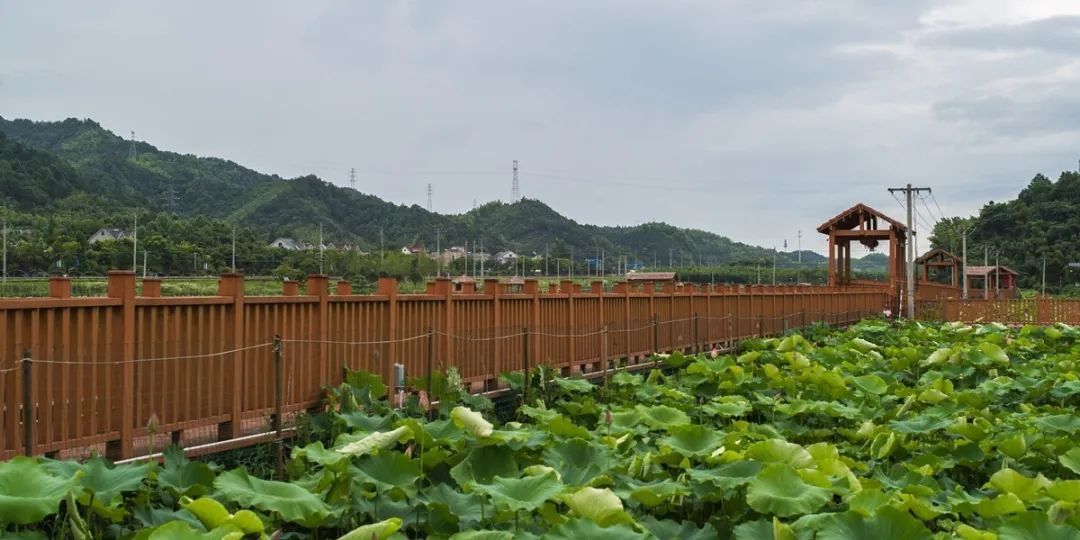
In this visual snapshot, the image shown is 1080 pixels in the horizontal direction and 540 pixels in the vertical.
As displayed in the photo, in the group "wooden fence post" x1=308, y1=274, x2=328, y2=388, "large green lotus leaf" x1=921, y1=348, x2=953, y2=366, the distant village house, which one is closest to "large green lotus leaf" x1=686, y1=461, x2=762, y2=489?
"wooden fence post" x1=308, y1=274, x2=328, y2=388

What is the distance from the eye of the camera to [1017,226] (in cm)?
7469

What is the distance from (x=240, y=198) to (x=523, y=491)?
9262cm

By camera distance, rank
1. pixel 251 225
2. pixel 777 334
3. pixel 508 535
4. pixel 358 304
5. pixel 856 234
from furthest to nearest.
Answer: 1. pixel 251 225
2. pixel 856 234
3. pixel 777 334
4. pixel 358 304
5. pixel 508 535

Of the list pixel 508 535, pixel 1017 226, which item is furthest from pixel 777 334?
pixel 1017 226

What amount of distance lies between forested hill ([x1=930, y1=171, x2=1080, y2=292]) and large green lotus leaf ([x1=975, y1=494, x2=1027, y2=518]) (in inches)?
2764

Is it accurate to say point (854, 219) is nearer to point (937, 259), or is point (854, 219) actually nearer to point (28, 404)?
point (937, 259)

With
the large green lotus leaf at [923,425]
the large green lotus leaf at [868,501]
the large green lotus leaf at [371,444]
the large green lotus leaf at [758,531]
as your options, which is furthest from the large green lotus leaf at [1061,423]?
the large green lotus leaf at [371,444]

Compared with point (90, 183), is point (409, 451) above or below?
below

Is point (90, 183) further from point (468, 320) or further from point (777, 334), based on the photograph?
point (468, 320)

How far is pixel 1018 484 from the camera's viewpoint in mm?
5191

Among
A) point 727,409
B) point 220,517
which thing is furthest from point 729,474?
point 727,409

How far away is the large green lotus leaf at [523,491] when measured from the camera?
13.2 ft

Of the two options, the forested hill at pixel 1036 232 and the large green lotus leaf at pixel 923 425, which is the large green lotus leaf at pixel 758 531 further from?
the forested hill at pixel 1036 232

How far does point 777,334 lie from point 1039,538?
54.9 feet
